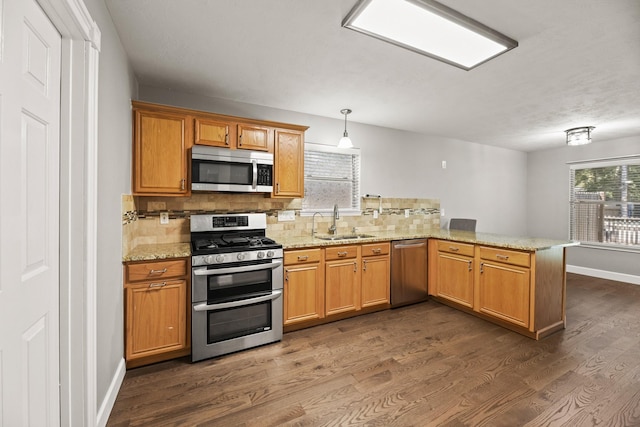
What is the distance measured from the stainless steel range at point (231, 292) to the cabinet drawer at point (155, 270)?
0.37ft

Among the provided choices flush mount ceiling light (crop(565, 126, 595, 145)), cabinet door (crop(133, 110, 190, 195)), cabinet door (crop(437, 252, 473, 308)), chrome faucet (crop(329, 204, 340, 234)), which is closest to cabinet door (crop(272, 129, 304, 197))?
chrome faucet (crop(329, 204, 340, 234))

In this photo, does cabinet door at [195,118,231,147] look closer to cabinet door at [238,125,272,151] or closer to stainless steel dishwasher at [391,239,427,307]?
cabinet door at [238,125,272,151]

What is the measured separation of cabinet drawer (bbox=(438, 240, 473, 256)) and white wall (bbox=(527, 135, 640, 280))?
10.6ft

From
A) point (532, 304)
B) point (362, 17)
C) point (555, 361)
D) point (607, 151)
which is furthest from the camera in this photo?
point (607, 151)

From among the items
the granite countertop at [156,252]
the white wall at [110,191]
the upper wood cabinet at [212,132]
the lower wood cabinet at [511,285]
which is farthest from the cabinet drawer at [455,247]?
the white wall at [110,191]

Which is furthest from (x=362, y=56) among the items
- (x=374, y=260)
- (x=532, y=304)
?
(x=532, y=304)

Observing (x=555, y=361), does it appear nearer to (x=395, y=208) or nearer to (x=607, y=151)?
(x=395, y=208)

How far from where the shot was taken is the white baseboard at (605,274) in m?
4.65

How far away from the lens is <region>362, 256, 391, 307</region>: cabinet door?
131 inches

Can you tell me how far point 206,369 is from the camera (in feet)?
7.48

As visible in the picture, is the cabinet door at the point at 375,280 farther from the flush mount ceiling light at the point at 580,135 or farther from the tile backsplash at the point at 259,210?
the flush mount ceiling light at the point at 580,135

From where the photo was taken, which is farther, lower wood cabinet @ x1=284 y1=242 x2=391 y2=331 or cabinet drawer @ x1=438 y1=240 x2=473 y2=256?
cabinet drawer @ x1=438 y1=240 x2=473 y2=256

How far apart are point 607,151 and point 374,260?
479 cm

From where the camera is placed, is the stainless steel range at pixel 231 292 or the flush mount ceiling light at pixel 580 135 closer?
the stainless steel range at pixel 231 292
